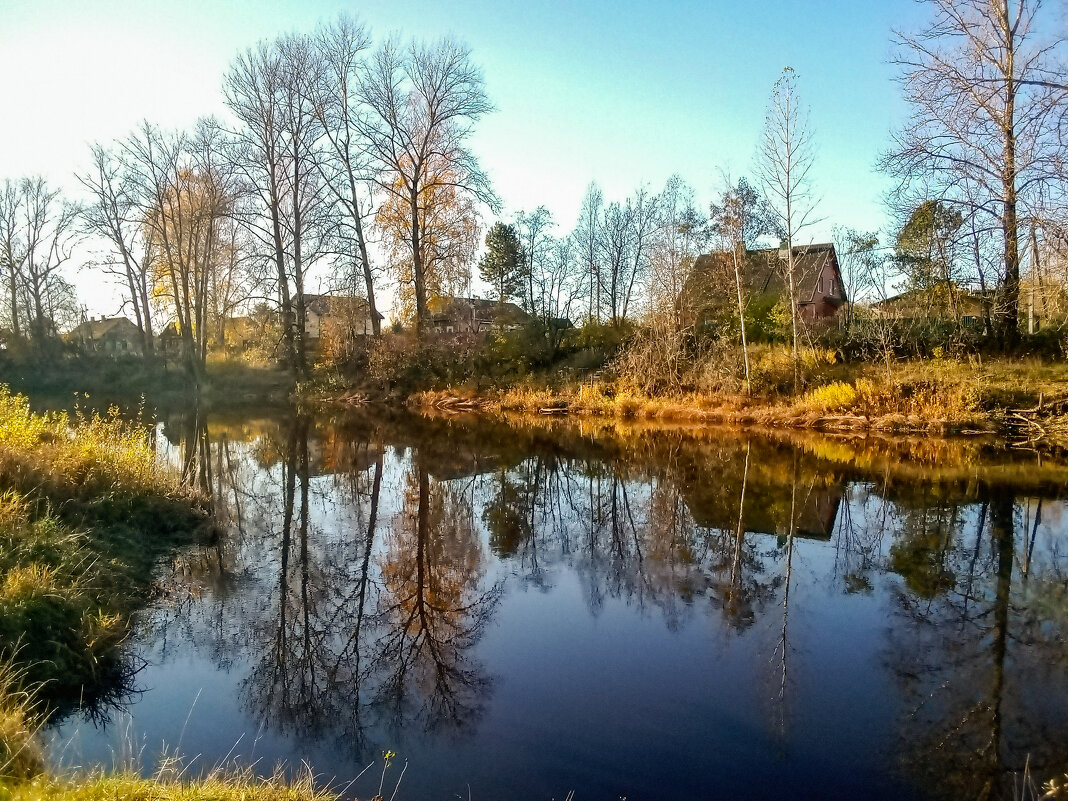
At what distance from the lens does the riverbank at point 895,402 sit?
51.1 ft

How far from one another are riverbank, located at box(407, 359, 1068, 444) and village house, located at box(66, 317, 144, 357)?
35065 mm

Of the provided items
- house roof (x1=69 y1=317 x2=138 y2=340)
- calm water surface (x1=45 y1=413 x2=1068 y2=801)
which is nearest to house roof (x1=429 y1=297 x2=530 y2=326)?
calm water surface (x1=45 y1=413 x2=1068 y2=801)

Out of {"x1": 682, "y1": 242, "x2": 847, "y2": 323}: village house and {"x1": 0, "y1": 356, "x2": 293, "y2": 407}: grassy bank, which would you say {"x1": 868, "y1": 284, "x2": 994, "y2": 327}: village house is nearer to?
{"x1": 682, "y1": 242, "x2": 847, "y2": 323}: village house

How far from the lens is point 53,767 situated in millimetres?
3879

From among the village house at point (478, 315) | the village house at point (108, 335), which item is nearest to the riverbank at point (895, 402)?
the village house at point (478, 315)

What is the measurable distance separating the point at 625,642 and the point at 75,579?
524cm

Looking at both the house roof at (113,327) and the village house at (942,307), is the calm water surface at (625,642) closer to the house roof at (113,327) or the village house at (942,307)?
the village house at (942,307)

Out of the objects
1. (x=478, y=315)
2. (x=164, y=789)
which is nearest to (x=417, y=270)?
(x=478, y=315)

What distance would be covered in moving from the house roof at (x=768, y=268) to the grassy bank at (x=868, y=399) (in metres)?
3.60

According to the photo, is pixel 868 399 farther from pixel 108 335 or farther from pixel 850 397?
pixel 108 335

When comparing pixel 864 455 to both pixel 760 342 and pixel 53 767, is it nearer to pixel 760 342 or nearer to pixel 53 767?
pixel 760 342

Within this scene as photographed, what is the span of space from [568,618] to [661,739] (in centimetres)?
224

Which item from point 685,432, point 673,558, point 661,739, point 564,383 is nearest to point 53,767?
point 661,739

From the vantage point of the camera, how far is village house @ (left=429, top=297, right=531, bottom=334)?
1173 inches
